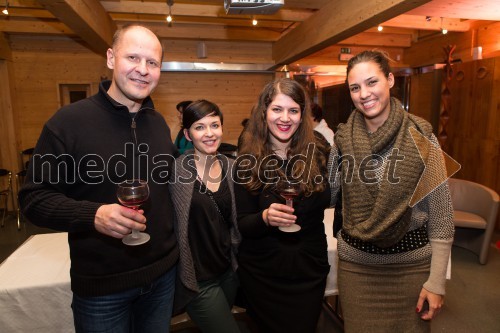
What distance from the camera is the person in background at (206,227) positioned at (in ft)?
5.36

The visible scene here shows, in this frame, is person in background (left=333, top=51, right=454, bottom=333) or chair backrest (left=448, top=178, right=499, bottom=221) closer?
person in background (left=333, top=51, right=454, bottom=333)

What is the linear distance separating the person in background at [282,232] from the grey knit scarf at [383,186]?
18cm

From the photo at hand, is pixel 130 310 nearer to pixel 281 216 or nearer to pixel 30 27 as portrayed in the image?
pixel 281 216

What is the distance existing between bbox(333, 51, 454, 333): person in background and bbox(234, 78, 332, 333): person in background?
0.52ft

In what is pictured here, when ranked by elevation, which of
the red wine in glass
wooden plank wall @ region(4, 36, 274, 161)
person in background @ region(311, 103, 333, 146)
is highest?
wooden plank wall @ region(4, 36, 274, 161)

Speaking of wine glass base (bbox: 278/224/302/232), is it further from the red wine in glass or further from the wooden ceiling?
the wooden ceiling

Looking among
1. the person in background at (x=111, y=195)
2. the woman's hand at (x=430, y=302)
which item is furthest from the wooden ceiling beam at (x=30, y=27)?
the woman's hand at (x=430, y=302)

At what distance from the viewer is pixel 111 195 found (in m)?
1.34

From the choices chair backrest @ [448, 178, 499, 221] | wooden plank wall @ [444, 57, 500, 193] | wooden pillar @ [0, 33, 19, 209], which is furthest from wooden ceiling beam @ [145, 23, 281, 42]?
chair backrest @ [448, 178, 499, 221]

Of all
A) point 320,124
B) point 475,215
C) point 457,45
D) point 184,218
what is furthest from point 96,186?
point 457,45

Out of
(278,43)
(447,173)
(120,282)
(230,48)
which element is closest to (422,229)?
(447,173)

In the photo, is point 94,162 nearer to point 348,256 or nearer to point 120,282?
point 120,282

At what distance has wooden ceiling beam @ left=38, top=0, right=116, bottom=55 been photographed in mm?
3122

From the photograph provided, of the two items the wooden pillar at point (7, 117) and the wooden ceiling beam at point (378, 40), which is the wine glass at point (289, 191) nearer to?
the wooden ceiling beam at point (378, 40)
